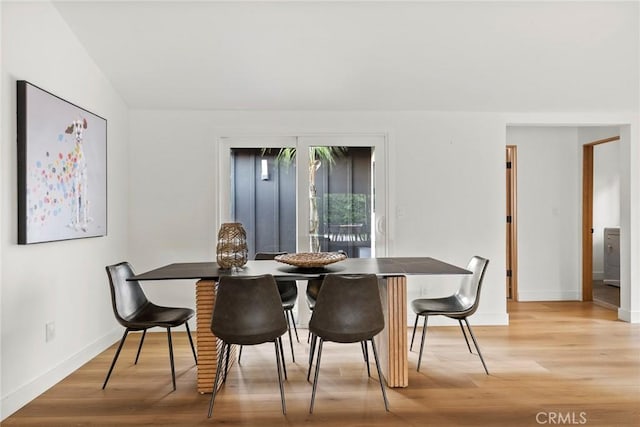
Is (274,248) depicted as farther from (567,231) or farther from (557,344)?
(567,231)

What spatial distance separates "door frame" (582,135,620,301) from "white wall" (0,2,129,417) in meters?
5.50

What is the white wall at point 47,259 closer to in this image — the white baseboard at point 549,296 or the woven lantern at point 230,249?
the woven lantern at point 230,249

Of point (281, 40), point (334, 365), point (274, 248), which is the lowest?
point (334, 365)

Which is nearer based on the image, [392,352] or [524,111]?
[392,352]

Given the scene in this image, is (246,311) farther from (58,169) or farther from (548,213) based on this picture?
(548,213)

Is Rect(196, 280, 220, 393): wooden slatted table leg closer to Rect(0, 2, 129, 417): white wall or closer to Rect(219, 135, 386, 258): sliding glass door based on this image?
Rect(0, 2, 129, 417): white wall

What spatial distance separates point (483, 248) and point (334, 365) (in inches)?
83.6

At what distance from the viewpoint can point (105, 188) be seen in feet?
11.6

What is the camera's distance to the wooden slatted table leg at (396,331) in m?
2.69

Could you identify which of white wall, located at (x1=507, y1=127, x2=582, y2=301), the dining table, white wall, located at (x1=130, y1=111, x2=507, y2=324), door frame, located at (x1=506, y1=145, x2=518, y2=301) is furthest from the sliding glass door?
white wall, located at (x1=507, y1=127, x2=582, y2=301)

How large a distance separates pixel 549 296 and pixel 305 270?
4090 millimetres

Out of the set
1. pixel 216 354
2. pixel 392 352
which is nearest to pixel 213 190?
pixel 216 354

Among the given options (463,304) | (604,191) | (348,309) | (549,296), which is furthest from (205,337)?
(604,191)

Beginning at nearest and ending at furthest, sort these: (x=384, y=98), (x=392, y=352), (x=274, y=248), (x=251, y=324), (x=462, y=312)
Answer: (x=251, y=324) → (x=392, y=352) → (x=462, y=312) → (x=384, y=98) → (x=274, y=248)
